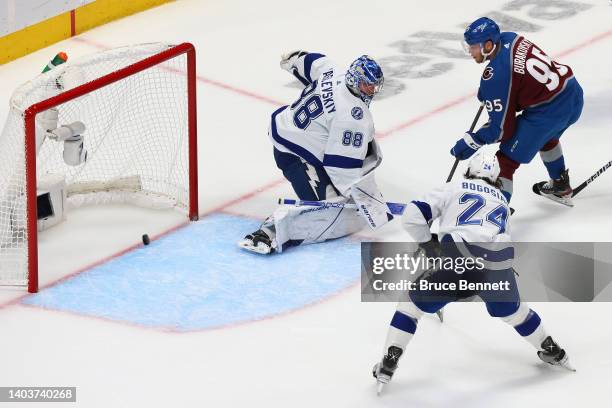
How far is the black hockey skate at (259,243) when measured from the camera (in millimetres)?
6805

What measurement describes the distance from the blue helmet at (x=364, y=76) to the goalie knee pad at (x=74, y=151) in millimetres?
1222

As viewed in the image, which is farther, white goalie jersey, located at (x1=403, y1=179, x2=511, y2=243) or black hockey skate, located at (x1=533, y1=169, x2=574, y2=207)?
black hockey skate, located at (x1=533, y1=169, x2=574, y2=207)

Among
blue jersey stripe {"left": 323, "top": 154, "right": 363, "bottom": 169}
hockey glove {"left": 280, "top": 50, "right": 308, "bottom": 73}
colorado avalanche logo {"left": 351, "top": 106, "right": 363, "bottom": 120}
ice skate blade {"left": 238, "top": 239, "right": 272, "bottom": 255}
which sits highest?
hockey glove {"left": 280, "top": 50, "right": 308, "bottom": 73}

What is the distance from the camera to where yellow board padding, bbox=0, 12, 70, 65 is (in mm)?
8773

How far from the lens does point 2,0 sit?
334 inches

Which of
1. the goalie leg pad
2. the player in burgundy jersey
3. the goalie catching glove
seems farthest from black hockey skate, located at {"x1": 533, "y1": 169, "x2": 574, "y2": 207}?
the goalie catching glove

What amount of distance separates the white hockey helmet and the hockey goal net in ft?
5.72

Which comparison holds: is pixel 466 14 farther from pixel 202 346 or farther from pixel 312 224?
pixel 202 346

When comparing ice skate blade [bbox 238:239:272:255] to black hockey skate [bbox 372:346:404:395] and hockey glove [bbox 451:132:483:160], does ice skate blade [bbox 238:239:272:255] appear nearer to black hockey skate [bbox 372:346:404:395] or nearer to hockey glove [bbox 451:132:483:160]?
hockey glove [bbox 451:132:483:160]

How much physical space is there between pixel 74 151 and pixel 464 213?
6.64ft

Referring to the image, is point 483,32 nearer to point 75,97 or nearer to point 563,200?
point 563,200

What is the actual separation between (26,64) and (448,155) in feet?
8.34

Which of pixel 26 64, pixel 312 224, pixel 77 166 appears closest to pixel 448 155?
pixel 312 224

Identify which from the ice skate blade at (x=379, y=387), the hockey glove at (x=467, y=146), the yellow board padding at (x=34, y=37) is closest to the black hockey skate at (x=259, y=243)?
the hockey glove at (x=467, y=146)
